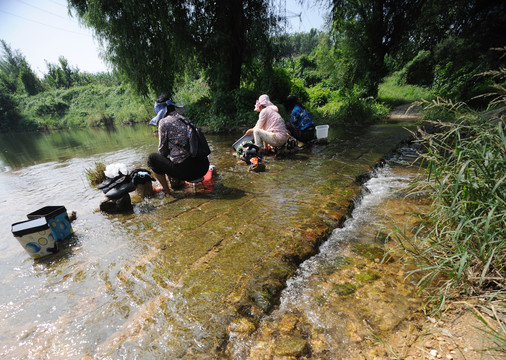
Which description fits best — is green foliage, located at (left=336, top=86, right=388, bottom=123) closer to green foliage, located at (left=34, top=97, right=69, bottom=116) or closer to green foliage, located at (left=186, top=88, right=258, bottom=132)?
green foliage, located at (left=186, top=88, right=258, bottom=132)

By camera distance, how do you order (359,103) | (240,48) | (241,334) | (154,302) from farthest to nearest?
1. (240,48)
2. (359,103)
3. (154,302)
4. (241,334)

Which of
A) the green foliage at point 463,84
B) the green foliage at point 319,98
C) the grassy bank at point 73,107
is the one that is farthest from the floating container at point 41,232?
the grassy bank at point 73,107

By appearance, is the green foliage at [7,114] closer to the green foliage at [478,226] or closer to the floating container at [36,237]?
the floating container at [36,237]

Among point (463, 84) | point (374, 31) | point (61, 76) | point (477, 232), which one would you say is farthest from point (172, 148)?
point (61, 76)

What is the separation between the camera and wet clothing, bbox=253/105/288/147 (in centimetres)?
584

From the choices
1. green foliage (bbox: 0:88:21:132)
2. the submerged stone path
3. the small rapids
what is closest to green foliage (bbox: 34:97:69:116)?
green foliage (bbox: 0:88:21:132)

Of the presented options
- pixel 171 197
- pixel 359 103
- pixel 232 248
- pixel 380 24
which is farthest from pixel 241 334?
pixel 380 24

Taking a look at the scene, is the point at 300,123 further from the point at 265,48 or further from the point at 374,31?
the point at 374,31

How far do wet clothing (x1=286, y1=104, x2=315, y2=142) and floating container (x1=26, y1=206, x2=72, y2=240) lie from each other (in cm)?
569

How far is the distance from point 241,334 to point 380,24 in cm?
1727

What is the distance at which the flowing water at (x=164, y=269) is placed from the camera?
168 centimetres

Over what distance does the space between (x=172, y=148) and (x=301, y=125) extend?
4147 millimetres

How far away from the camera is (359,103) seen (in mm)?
11352

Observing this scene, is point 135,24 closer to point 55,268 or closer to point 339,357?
point 55,268
